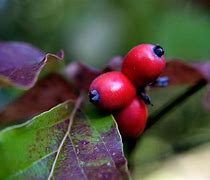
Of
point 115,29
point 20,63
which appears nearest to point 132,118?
point 20,63

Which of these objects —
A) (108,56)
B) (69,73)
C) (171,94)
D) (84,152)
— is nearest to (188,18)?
(108,56)

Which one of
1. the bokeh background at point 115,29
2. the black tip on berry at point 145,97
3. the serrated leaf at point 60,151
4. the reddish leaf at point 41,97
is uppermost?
the black tip on berry at point 145,97

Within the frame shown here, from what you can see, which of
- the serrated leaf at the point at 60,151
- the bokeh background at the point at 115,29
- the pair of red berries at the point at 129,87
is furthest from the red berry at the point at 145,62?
the bokeh background at the point at 115,29

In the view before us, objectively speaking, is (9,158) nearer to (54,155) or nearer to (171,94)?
(54,155)

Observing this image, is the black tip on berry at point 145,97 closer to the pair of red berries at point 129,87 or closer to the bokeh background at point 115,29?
the pair of red berries at point 129,87

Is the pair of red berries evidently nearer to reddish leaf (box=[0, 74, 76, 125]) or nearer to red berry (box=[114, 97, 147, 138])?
red berry (box=[114, 97, 147, 138])

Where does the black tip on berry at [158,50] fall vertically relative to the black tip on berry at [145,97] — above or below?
above

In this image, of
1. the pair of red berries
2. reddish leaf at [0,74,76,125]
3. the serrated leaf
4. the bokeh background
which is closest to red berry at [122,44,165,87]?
the pair of red berries

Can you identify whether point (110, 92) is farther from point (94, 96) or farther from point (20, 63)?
point (20, 63)
